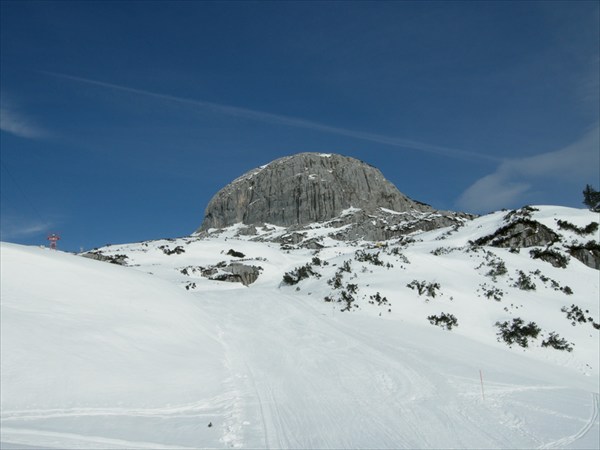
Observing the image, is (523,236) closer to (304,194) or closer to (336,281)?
(336,281)

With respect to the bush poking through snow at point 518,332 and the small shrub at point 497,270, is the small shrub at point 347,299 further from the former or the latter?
the small shrub at point 497,270

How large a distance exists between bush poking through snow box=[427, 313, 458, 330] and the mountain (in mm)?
87056

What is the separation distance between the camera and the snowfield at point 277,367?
27.8ft

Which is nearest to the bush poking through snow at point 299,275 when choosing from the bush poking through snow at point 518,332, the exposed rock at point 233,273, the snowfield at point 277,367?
the snowfield at point 277,367

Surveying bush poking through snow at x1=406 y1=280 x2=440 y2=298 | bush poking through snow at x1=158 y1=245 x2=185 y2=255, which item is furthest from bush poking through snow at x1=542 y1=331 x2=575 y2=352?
bush poking through snow at x1=158 y1=245 x2=185 y2=255

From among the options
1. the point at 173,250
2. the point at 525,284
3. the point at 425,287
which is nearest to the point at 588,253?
the point at 525,284

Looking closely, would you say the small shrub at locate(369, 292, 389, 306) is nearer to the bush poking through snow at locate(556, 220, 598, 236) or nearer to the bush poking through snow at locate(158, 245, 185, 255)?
the bush poking through snow at locate(556, 220, 598, 236)

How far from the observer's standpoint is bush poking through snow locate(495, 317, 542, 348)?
2209 centimetres

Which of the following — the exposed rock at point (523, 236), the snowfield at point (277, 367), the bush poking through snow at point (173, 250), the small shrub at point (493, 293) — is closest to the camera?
the snowfield at point (277, 367)

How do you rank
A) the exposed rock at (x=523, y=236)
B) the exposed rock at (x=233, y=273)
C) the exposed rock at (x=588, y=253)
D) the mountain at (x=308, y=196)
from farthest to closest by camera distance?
the mountain at (x=308, y=196), the exposed rock at (x=523, y=236), the exposed rock at (x=233, y=273), the exposed rock at (x=588, y=253)

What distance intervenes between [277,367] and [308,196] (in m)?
121

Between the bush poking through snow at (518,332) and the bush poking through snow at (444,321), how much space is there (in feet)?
7.92

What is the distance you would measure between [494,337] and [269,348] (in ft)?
46.2

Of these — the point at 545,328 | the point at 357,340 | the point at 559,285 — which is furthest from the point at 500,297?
the point at 357,340
